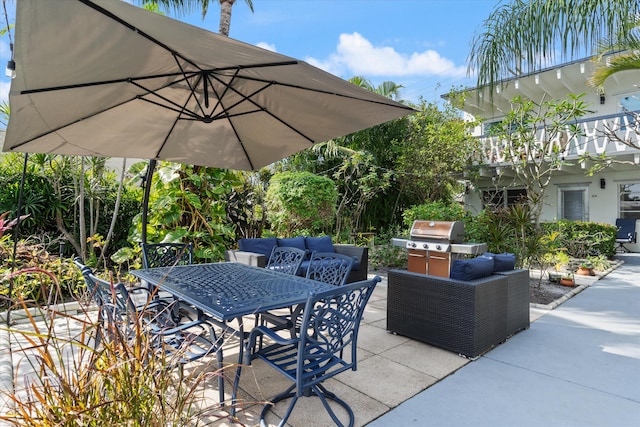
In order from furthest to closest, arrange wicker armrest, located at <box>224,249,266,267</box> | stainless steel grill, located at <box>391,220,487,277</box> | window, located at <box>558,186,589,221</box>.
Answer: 1. window, located at <box>558,186,589,221</box>
2. stainless steel grill, located at <box>391,220,487,277</box>
3. wicker armrest, located at <box>224,249,266,267</box>

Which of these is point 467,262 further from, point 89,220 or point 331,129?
point 89,220

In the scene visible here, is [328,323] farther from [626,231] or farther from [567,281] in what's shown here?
[626,231]

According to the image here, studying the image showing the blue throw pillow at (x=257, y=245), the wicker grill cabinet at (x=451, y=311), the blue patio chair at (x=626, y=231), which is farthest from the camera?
the blue patio chair at (x=626, y=231)

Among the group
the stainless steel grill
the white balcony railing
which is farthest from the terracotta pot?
the white balcony railing

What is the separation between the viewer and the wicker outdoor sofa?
124 inches

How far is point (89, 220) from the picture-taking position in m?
6.07

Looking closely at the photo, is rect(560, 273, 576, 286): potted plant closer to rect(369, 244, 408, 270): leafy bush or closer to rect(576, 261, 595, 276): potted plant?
rect(576, 261, 595, 276): potted plant

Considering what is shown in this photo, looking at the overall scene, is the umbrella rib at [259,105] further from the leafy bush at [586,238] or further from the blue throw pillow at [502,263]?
the leafy bush at [586,238]

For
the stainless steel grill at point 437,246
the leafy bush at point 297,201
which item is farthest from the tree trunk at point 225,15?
the stainless steel grill at point 437,246

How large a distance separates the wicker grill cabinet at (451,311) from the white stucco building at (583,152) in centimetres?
765

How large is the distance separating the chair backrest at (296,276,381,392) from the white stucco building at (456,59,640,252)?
30.4ft

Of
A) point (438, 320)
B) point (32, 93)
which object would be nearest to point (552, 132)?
point (438, 320)

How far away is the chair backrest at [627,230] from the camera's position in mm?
10430

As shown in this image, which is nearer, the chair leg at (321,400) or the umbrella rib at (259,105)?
the chair leg at (321,400)
